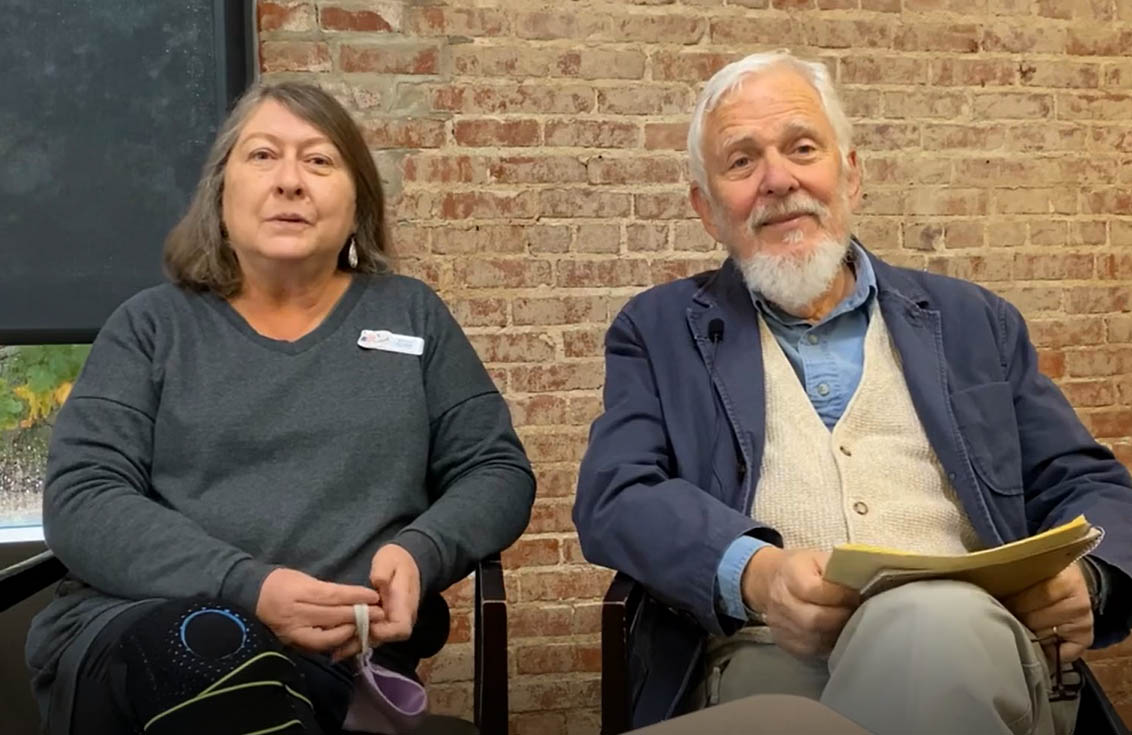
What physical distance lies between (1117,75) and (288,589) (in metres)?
2.40

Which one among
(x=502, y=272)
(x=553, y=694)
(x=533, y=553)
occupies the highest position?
(x=502, y=272)

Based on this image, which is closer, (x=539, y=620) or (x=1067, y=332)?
(x=539, y=620)

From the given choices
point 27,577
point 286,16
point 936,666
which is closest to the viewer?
point 936,666

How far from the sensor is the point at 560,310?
2422mm

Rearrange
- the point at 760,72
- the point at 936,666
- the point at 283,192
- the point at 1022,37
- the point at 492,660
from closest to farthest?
the point at 936,666, the point at 492,660, the point at 283,192, the point at 760,72, the point at 1022,37

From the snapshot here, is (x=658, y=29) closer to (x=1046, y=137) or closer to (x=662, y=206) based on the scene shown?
(x=662, y=206)

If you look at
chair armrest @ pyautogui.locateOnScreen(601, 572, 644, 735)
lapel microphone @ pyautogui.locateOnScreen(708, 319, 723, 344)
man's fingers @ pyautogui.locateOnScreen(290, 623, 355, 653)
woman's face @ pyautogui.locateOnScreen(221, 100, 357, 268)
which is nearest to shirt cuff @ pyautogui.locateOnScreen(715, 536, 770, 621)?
chair armrest @ pyautogui.locateOnScreen(601, 572, 644, 735)

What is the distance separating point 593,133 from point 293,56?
0.68 metres

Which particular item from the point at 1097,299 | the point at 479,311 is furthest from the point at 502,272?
the point at 1097,299

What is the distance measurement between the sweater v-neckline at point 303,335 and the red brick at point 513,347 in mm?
642

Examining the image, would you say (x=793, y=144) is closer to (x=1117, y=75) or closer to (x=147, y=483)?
(x=147, y=483)

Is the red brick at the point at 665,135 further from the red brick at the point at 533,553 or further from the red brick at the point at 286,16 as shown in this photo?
the red brick at the point at 533,553

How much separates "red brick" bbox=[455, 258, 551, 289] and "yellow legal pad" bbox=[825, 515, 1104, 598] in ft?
4.29

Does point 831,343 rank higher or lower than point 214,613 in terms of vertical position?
higher
